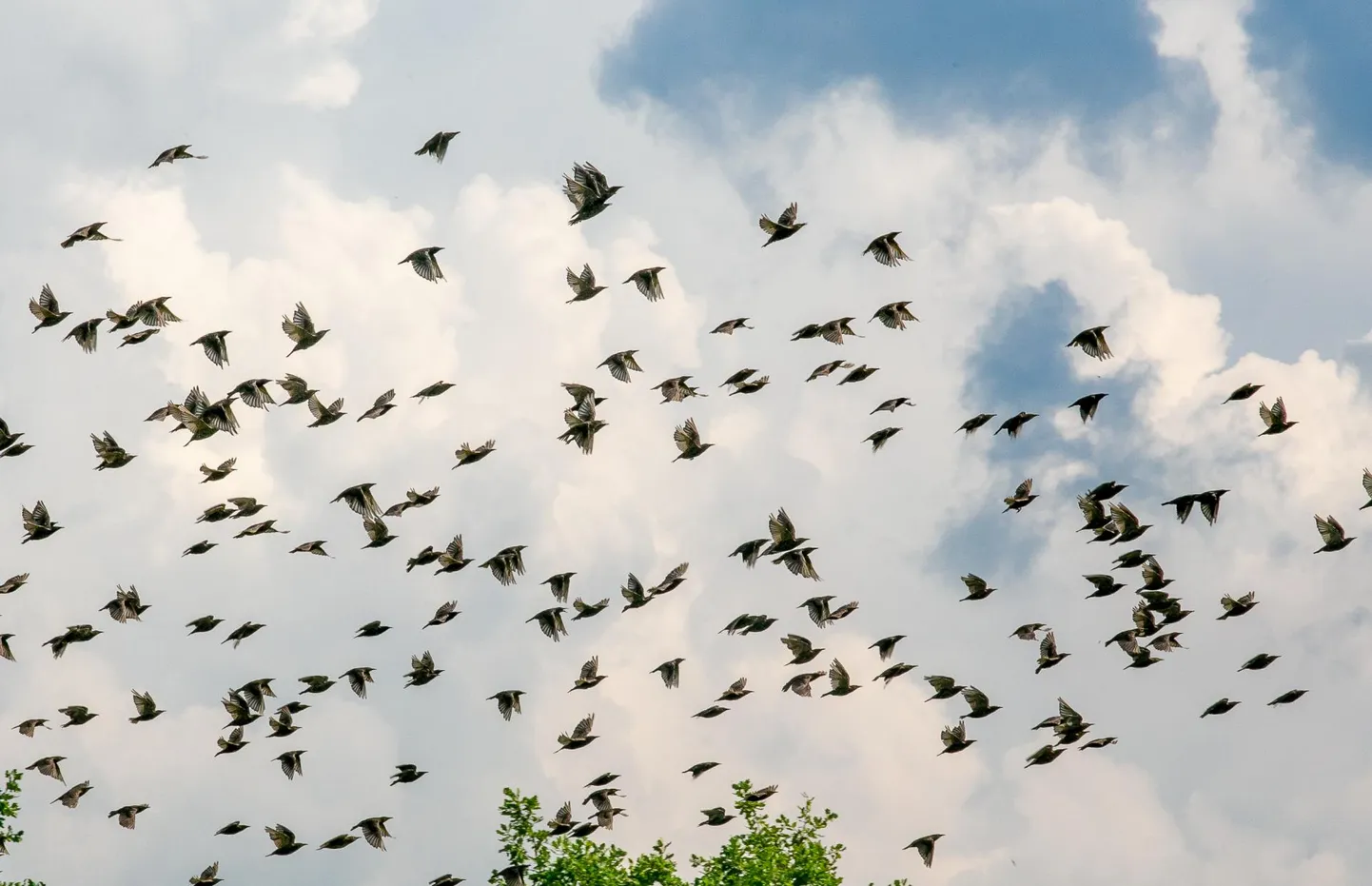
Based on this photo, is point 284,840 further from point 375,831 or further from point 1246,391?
point 1246,391

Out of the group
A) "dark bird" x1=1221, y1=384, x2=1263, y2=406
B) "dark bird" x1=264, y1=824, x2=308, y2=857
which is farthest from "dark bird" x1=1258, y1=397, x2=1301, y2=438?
"dark bird" x1=264, y1=824, x2=308, y2=857

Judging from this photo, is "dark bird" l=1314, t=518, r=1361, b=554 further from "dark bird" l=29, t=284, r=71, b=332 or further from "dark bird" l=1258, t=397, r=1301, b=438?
"dark bird" l=29, t=284, r=71, b=332

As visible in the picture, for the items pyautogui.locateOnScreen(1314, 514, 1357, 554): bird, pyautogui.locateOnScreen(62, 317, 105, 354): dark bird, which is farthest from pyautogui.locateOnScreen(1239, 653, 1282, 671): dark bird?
pyautogui.locateOnScreen(62, 317, 105, 354): dark bird

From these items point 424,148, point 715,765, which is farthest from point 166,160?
point 715,765

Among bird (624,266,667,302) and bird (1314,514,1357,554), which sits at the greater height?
bird (624,266,667,302)

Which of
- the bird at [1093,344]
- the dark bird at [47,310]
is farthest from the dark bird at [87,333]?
the bird at [1093,344]

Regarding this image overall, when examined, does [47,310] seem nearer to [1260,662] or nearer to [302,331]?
[302,331]

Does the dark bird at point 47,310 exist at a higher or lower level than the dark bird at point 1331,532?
higher

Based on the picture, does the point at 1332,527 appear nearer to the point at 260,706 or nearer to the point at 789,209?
the point at 789,209

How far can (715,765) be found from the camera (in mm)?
55375

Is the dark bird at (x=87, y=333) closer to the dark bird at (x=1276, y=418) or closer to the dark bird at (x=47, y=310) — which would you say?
the dark bird at (x=47, y=310)

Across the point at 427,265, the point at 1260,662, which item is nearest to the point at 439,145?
the point at 427,265

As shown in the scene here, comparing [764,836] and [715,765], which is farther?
[764,836]

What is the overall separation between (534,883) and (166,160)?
28980 millimetres
